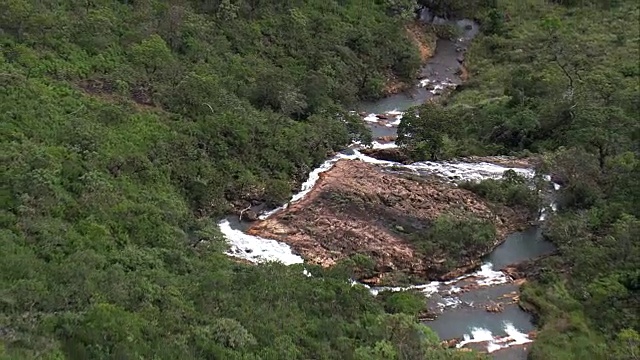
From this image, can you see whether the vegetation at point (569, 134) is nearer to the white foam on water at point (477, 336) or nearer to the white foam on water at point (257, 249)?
the white foam on water at point (477, 336)

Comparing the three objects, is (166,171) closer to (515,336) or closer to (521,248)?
(515,336)

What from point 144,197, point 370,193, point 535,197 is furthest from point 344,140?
point 144,197

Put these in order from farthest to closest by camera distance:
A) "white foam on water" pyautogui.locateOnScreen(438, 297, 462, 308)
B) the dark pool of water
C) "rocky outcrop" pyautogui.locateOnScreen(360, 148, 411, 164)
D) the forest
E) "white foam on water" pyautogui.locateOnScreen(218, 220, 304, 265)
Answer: "rocky outcrop" pyautogui.locateOnScreen(360, 148, 411, 164) → the dark pool of water → "white foam on water" pyautogui.locateOnScreen(218, 220, 304, 265) → "white foam on water" pyautogui.locateOnScreen(438, 297, 462, 308) → the forest

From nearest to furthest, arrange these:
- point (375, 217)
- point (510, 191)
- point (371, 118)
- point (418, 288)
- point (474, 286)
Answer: point (418, 288) < point (474, 286) < point (375, 217) < point (510, 191) < point (371, 118)

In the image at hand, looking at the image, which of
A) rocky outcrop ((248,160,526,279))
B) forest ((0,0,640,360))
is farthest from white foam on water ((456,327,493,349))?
rocky outcrop ((248,160,526,279))

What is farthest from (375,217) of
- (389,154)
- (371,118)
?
(371,118)

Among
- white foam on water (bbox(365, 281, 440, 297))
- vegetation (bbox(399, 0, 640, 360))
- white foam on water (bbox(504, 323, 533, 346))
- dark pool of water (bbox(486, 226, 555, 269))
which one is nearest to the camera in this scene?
white foam on water (bbox(504, 323, 533, 346))

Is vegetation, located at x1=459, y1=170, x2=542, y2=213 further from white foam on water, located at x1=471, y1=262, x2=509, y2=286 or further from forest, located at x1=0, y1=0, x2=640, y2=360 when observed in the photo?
white foam on water, located at x1=471, y1=262, x2=509, y2=286
